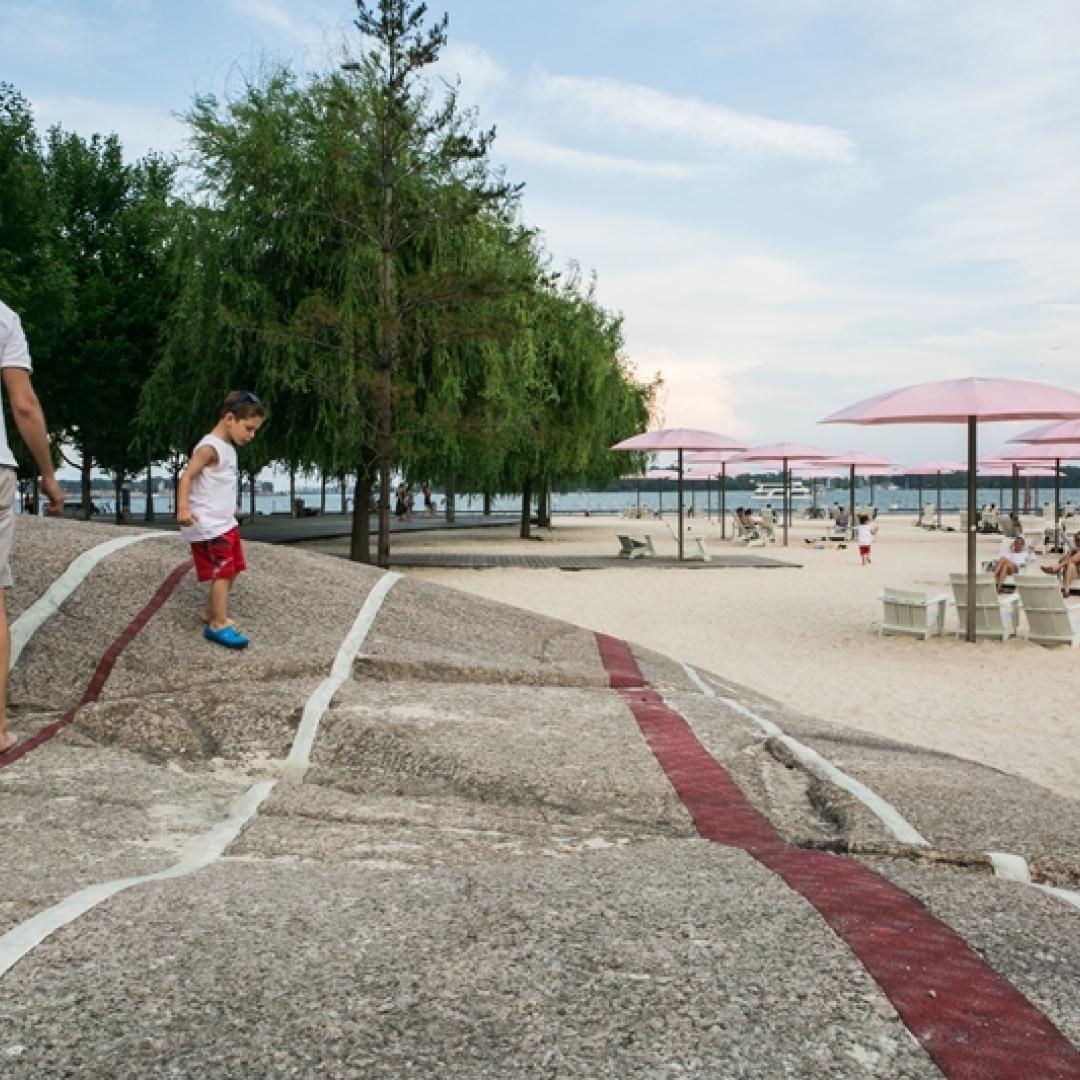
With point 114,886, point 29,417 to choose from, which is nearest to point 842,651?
point 29,417

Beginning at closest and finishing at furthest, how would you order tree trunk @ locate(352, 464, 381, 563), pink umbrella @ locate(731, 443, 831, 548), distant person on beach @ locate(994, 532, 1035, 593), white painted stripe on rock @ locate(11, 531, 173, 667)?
white painted stripe on rock @ locate(11, 531, 173, 667) < distant person on beach @ locate(994, 532, 1035, 593) < tree trunk @ locate(352, 464, 381, 563) < pink umbrella @ locate(731, 443, 831, 548)

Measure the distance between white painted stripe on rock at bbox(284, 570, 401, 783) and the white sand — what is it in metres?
3.66

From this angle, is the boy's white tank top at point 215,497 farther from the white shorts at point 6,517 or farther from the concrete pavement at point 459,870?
the white shorts at point 6,517

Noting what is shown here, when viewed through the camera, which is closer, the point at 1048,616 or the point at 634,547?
the point at 1048,616

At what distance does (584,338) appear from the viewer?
28219 millimetres

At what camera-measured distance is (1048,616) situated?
11.9m

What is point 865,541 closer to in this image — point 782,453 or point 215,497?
point 782,453

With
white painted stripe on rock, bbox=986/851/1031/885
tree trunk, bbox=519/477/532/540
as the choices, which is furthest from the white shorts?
tree trunk, bbox=519/477/532/540

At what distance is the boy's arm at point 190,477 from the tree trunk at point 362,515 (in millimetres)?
14450

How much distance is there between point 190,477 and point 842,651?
8.03m

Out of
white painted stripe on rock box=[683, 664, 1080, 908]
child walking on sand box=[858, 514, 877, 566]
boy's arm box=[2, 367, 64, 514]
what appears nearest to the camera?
white painted stripe on rock box=[683, 664, 1080, 908]

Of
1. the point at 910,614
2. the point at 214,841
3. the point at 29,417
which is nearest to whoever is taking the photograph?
the point at 214,841

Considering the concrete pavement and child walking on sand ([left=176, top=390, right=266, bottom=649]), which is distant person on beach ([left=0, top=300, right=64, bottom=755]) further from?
child walking on sand ([left=176, top=390, right=266, bottom=649])

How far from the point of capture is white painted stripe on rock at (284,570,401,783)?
4316mm
